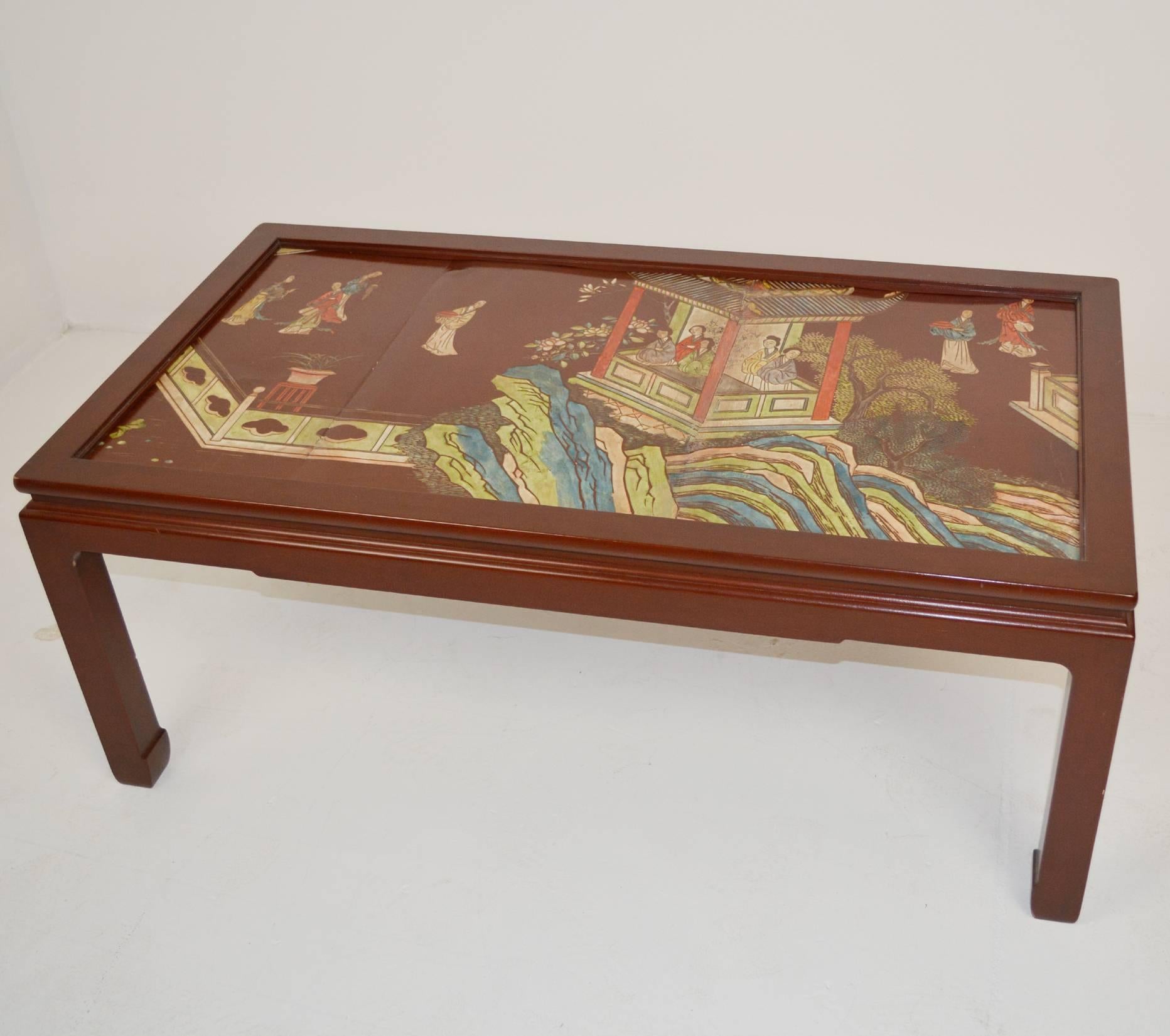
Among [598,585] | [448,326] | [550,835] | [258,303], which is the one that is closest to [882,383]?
[598,585]

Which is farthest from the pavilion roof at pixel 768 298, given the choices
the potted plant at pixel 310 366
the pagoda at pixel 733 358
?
the potted plant at pixel 310 366

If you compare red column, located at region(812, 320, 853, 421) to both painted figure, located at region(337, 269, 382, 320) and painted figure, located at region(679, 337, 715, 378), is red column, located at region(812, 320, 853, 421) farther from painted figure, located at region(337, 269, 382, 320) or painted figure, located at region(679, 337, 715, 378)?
painted figure, located at region(337, 269, 382, 320)

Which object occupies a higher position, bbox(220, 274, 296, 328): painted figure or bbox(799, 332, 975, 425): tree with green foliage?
bbox(220, 274, 296, 328): painted figure

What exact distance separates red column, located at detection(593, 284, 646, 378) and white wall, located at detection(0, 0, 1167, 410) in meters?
0.77

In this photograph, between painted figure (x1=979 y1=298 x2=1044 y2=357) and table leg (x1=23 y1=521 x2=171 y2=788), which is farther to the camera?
painted figure (x1=979 y1=298 x2=1044 y2=357)

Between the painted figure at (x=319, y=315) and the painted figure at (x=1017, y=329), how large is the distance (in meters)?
1.06

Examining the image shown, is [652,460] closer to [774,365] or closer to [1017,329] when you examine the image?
[774,365]

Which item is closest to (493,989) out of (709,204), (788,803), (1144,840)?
(788,803)

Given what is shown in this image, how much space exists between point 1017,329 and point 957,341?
107 mm

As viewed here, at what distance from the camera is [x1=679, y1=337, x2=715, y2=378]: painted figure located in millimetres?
2059

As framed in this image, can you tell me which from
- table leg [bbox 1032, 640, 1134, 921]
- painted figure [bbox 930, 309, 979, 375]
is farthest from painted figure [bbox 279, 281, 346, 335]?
table leg [bbox 1032, 640, 1134, 921]

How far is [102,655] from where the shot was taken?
196cm

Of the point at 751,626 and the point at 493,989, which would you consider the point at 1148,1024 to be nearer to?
the point at 751,626

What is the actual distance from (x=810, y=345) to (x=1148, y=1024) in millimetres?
1077
